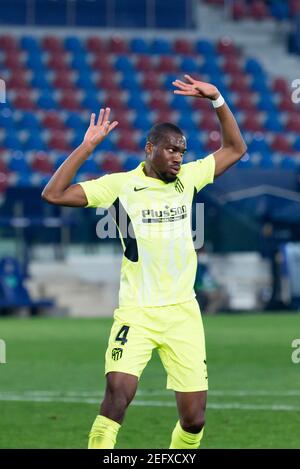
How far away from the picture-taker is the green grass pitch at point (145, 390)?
996 centimetres

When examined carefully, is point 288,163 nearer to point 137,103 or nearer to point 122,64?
point 137,103

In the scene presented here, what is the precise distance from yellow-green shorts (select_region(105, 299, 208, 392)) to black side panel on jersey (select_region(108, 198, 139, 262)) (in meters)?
0.33

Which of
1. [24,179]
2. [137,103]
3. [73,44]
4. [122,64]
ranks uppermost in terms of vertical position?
[73,44]

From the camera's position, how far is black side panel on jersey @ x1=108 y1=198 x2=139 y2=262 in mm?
7684

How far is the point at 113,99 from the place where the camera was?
31953 mm

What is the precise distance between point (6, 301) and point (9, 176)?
10.3 ft

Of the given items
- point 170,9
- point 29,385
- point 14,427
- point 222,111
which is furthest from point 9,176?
point 222,111

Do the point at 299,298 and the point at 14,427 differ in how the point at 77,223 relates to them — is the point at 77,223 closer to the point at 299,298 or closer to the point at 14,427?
the point at 299,298

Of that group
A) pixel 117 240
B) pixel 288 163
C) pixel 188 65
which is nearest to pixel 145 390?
pixel 117 240

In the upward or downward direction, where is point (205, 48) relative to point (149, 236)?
upward

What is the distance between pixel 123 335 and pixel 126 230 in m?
0.67

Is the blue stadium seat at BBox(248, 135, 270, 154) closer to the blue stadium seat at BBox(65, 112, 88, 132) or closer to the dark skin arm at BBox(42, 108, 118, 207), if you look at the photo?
the blue stadium seat at BBox(65, 112, 88, 132)

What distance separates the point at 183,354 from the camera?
762cm

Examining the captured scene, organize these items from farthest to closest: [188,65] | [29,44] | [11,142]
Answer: [188,65], [29,44], [11,142]
